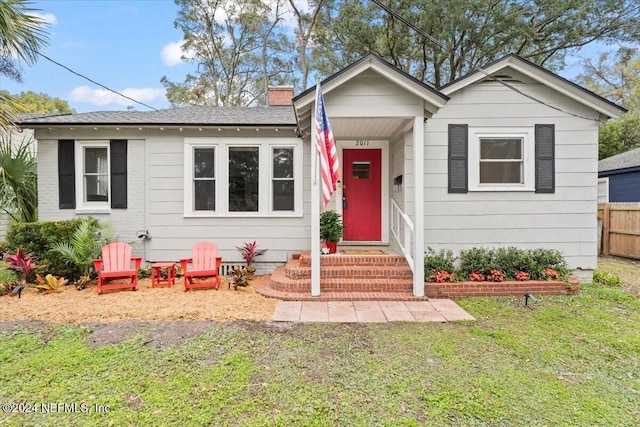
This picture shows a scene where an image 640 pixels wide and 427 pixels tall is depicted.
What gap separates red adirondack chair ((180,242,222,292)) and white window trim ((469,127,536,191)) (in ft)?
17.4

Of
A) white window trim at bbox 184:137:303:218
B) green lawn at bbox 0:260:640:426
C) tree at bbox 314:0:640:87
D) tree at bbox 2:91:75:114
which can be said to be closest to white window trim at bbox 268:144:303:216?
white window trim at bbox 184:137:303:218

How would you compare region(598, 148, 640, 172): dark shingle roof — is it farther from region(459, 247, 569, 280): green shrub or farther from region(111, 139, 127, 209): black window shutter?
region(111, 139, 127, 209): black window shutter

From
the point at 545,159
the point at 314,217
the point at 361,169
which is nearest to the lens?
the point at 314,217

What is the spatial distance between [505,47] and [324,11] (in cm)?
821

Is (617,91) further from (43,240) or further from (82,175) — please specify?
(43,240)

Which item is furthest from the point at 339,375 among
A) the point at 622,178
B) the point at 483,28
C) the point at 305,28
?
the point at 305,28

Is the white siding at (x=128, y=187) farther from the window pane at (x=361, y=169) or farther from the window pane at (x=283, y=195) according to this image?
the window pane at (x=361, y=169)

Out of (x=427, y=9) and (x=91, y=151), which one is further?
(x=427, y=9)

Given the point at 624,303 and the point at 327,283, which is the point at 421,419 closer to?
the point at 327,283

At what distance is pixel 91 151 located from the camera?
6.80 meters

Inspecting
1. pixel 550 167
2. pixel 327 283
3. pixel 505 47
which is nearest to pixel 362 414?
pixel 327 283

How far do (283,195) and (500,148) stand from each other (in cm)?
466

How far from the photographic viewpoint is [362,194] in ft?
23.3

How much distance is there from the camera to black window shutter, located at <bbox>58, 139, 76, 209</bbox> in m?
6.63
